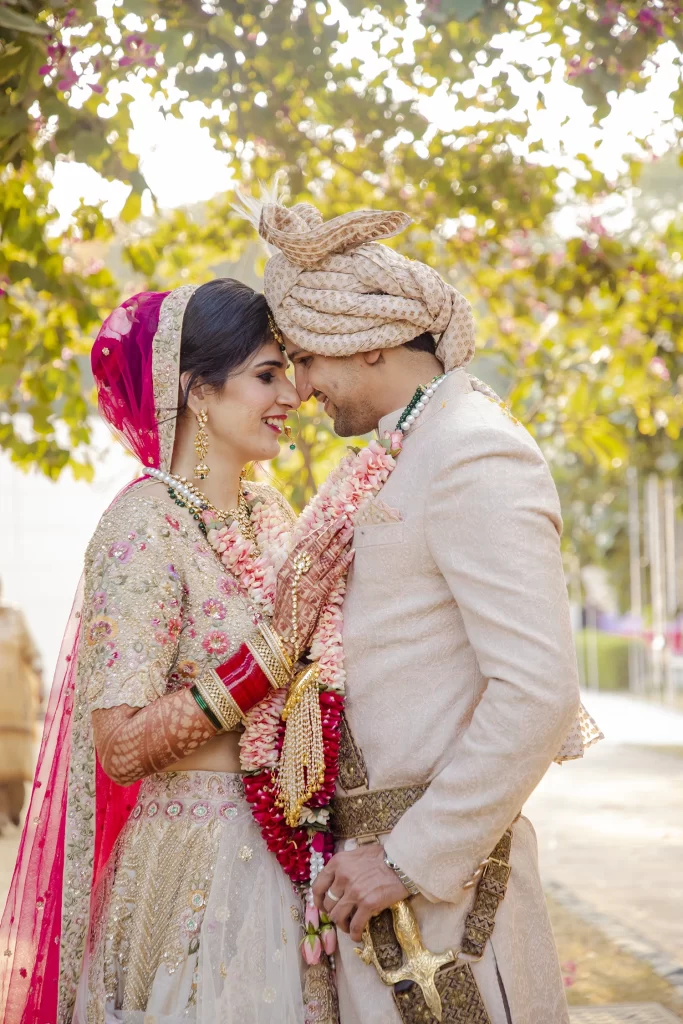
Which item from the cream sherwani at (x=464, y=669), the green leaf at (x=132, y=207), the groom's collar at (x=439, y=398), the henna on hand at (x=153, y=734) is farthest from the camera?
the green leaf at (x=132, y=207)

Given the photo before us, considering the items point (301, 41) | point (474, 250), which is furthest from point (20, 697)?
point (301, 41)

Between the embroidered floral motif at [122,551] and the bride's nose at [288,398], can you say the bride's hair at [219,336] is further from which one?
the embroidered floral motif at [122,551]

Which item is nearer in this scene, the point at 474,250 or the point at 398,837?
the point at 398,837

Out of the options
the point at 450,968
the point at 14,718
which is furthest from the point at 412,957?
the point at 14,718

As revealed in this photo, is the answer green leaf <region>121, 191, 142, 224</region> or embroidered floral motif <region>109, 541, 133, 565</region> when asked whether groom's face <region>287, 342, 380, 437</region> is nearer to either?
embroidered floral motif <region>109, 541, 133, 565</region>

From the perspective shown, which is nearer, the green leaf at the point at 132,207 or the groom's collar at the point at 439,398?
the groom's collar at the point at 439,398

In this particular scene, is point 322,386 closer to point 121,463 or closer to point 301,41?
point 301,41

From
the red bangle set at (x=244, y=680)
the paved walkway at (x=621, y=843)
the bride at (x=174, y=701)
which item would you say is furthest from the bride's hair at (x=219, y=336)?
the paved walkway at (x=621, y=843)

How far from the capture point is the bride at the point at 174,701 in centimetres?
226

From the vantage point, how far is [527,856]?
233 centimetres

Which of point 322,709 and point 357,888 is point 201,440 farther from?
point 357,888

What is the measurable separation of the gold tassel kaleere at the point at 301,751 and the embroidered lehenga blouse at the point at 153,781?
0.61 ft

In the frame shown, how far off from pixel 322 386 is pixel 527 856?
3.49 feet

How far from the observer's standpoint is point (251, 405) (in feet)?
8.75
